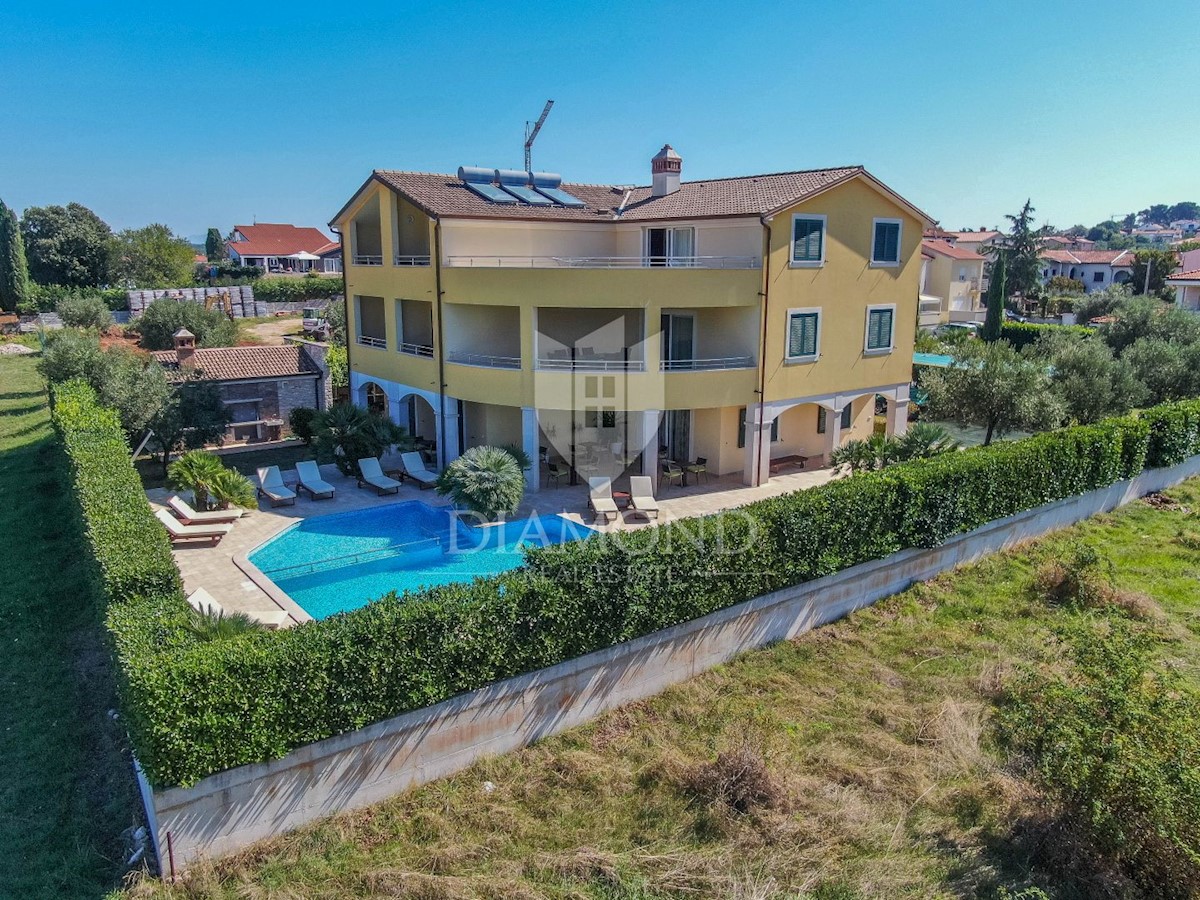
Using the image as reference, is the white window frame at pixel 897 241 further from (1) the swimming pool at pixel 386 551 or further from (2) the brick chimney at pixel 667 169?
(1) the swimming pool at pixel 386 551

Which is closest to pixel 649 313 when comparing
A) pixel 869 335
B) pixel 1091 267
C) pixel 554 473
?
pixel 554 473

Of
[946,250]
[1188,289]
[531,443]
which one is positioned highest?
[946,250]

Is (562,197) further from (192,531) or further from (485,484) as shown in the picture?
(192,531)

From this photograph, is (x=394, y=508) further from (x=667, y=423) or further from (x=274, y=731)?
(x=274, y=731)

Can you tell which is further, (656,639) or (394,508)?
(394,508)

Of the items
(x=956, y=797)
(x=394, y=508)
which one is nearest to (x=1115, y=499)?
(x=956, y=797)

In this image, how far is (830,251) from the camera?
27031 millimetres

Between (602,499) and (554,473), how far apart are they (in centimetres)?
365

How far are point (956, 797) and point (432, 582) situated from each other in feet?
40.2

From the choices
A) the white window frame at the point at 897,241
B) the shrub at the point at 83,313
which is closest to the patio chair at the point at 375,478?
the white window frame at the point at 897,241

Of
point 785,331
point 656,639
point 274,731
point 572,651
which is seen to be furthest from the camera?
point 785,331

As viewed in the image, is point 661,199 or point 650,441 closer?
point 650,441

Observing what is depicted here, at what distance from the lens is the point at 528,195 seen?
30.4 meters

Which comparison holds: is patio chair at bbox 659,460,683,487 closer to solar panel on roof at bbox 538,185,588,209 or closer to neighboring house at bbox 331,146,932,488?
neighboring house at bbox 331,146,932,488
